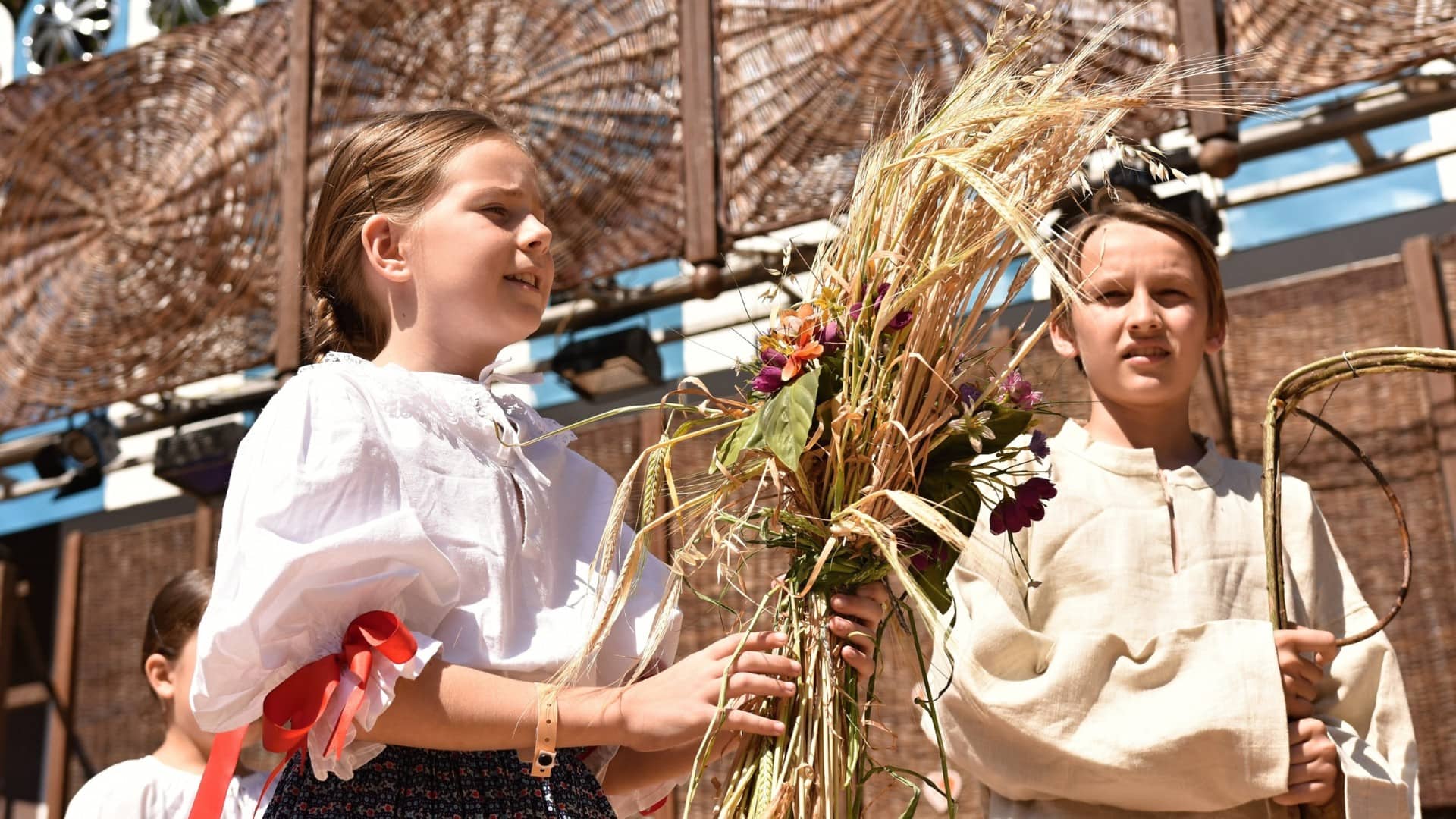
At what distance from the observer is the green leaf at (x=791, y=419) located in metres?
1.40

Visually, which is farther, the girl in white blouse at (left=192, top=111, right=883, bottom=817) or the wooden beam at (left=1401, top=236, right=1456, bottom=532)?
the wooden beam at (left=1401, top=236, right=1456, bottom=532)

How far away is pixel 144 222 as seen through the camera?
14.6 ft

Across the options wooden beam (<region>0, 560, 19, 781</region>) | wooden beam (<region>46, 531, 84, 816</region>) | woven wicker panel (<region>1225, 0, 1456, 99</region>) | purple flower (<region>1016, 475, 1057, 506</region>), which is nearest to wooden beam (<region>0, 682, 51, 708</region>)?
wooden beam (<region>0, 560, 19, 781</region>)

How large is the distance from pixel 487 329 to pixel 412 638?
0.39 m

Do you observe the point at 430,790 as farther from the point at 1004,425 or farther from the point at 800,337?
the point at 1004,425

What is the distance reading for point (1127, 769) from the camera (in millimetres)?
1838

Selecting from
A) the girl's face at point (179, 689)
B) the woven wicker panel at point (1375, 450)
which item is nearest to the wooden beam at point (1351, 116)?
the woven wicker panel at point (1375, 450)

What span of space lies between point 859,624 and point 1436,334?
1.86 m

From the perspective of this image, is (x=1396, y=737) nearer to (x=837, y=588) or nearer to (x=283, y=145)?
(x=837, y=588)

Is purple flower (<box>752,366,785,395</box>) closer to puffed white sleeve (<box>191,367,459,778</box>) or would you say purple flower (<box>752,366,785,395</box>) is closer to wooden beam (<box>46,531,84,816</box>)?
puffed white sleeve (<box>191,367,459,778</box>)

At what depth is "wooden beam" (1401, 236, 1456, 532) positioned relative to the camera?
112 inches

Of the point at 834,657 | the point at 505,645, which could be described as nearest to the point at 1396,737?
the point at 834,657

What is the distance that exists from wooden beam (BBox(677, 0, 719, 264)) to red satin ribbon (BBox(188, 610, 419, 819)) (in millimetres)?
2246

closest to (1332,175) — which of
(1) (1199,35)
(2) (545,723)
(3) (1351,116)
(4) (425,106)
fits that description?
(3) (1351,116)
